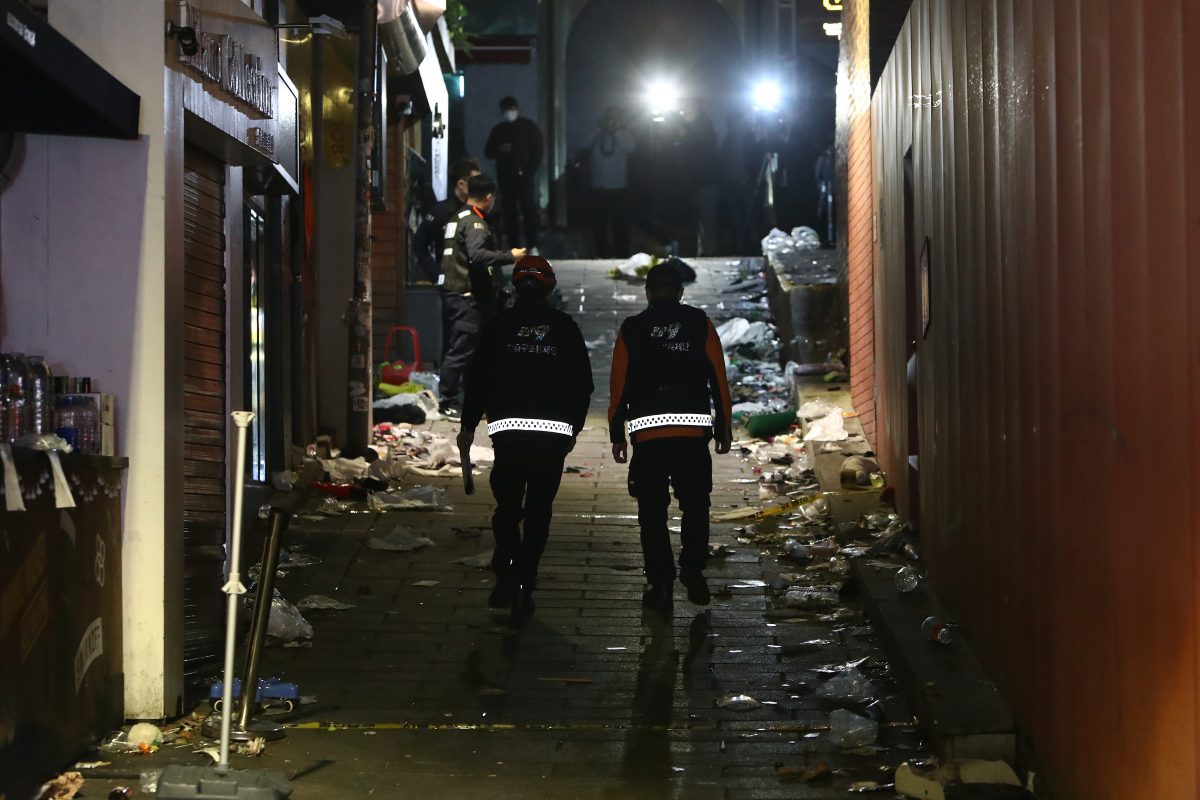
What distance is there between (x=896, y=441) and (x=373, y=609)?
3.87 m

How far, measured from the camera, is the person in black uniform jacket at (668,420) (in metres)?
8.72

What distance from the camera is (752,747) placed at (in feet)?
21.0

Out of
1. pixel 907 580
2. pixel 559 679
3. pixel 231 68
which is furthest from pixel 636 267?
pixel 559 679

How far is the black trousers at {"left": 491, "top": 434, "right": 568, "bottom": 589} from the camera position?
8.38 m

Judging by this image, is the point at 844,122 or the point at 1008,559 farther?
the point at 844,122

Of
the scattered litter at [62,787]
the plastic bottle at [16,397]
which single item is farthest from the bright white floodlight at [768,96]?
the scattered litter at [62,787]

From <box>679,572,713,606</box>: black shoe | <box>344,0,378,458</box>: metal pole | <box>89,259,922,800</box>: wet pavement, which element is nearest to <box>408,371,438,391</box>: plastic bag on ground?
<box>344,0,378,458</box>: metal pole

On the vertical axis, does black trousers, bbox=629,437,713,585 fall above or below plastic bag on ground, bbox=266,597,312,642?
above

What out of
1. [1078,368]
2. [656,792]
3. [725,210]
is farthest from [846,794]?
[725,210]

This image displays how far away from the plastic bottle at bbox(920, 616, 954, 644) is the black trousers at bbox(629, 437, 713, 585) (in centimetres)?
179

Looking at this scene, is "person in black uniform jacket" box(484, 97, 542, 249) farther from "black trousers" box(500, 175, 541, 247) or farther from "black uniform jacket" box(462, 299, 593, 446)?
"black uniform jacket" box(462, 299, 593, 446)

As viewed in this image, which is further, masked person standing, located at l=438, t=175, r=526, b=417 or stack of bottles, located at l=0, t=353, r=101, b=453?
masked person standing, located at l=438, t=175, r=526, b=417

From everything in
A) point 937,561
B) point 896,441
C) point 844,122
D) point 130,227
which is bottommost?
point 937,561

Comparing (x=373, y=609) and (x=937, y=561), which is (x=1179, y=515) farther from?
(x=373, y=609)
